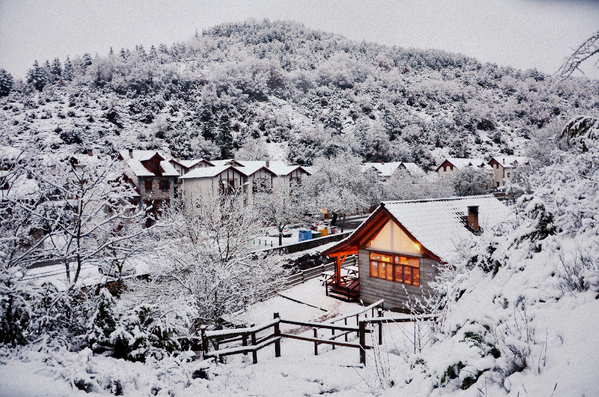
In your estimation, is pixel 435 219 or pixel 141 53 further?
pixel 141 53

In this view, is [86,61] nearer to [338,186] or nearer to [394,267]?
[338,186]

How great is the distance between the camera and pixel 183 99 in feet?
269

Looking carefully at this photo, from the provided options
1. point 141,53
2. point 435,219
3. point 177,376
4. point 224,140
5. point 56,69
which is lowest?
point 177,376

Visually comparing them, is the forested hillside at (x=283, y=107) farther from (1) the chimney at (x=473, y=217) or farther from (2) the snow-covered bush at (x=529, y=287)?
(2) the snow-covered bush at (x=529, y=287)

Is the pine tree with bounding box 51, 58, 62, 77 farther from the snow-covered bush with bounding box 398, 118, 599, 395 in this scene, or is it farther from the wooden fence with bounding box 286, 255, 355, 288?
the snow-covered bush with bounding box 398, 118, 599, 395

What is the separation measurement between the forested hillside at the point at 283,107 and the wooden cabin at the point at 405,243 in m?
23.3

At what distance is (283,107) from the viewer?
95438 millimetres

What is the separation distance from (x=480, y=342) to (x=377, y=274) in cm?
1315

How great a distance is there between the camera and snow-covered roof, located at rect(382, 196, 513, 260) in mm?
13695

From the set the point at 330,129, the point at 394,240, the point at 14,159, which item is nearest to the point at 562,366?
the point at 14,159

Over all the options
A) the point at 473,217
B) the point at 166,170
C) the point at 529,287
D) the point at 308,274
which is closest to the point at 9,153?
the point at 529,287

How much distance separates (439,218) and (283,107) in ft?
283

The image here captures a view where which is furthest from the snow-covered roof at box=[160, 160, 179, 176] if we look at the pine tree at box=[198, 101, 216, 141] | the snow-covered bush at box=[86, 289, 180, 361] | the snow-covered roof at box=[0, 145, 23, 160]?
the snow-covered bush at box=[86, 289, 180, 361]

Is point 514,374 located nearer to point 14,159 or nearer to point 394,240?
point 14,159
